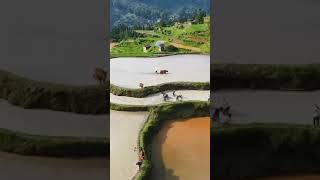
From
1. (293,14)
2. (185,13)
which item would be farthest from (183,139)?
(293,14)

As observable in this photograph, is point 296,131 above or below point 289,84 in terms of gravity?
below

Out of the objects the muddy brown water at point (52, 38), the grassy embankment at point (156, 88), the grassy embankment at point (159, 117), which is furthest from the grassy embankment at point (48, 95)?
the grassy embankment at point (159, 117)

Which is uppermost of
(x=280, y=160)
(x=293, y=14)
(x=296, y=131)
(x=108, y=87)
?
(x=293, y=14)

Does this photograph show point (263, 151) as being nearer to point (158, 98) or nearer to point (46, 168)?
point (158, 98)

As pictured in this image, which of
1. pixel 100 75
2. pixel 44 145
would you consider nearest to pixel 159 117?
pixel 100 75

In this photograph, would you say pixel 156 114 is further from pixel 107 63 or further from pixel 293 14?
pixel 293 14

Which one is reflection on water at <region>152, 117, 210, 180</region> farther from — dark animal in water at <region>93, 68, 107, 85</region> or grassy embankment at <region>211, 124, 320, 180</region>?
dark animal in water at <region>93, 68, 107, 85</region>
